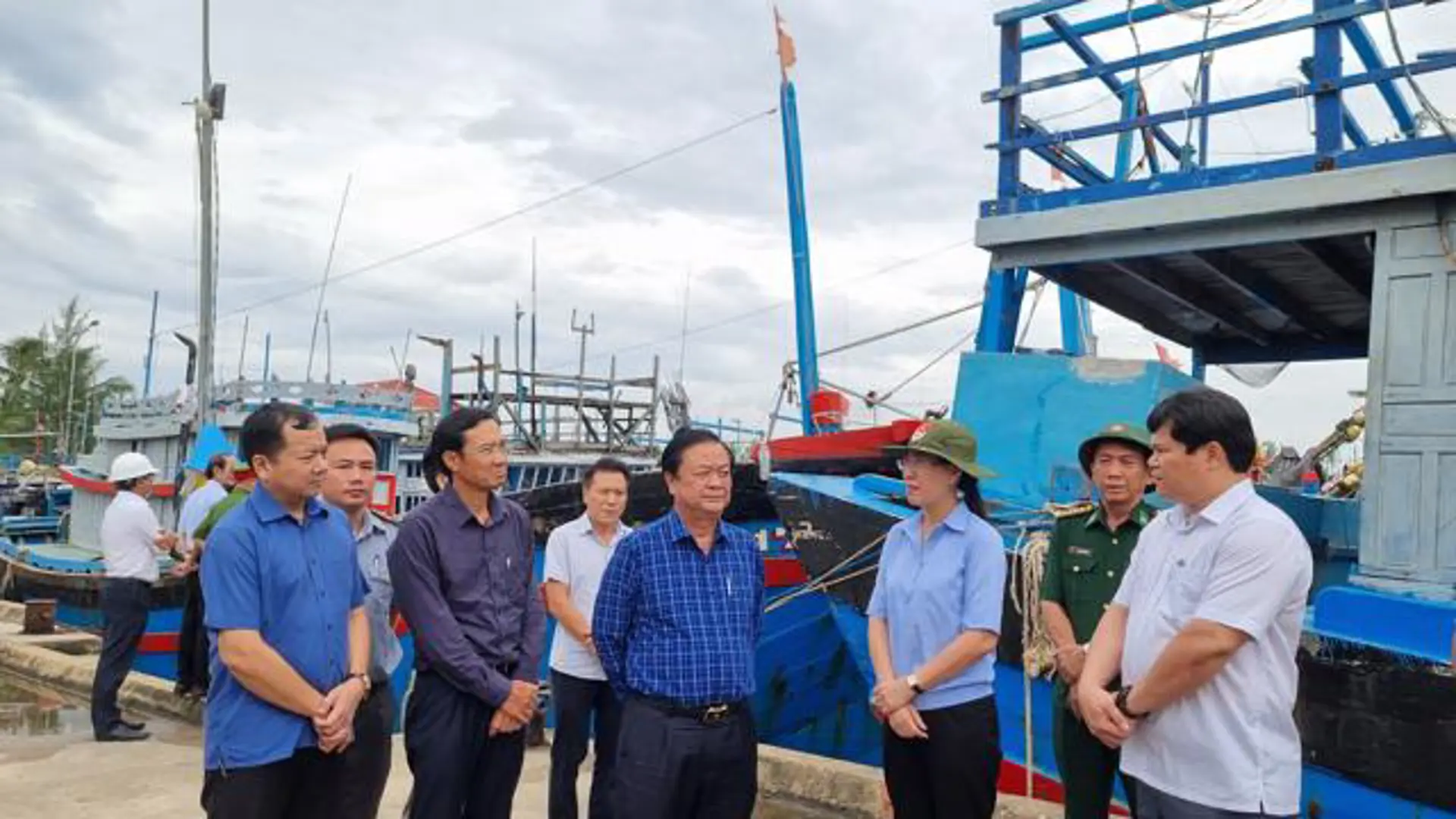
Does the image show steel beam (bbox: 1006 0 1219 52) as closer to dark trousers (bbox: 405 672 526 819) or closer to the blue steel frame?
the blue steel frame

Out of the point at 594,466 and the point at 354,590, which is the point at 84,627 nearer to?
the point at 594,466

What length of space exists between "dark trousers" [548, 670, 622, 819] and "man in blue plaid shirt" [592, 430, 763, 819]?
112 cm

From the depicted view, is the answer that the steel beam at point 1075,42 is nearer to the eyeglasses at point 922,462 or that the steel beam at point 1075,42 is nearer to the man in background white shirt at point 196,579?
the eyeglasses at point 922,462

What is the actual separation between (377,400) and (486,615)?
9596 millimetres

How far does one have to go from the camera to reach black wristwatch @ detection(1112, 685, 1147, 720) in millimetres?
2336

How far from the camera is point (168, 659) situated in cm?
955

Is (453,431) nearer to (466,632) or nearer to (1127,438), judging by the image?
(466,632)

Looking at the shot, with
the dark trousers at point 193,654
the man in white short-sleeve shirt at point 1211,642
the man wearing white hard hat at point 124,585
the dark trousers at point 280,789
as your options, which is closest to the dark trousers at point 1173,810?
the man in white short-sleeve shirt at point 1211,642

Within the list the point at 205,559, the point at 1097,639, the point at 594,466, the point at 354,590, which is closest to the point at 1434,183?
the point at 1097,639

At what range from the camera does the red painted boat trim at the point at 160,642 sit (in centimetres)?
945

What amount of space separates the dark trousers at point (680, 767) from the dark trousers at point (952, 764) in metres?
0.51

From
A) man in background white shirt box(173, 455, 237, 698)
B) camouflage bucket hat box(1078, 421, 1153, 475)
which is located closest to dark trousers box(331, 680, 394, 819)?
camouflage bucket hat box(1078, 421, 1153, 475)

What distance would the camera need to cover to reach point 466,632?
3.11 metres

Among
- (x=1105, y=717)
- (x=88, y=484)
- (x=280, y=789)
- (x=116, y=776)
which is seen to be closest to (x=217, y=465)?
(x=116, y=776)
